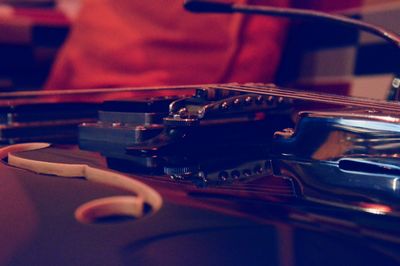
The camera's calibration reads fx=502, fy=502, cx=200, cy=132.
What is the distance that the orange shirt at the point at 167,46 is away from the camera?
1.05 metres

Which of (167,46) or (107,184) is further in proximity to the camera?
(167,46)

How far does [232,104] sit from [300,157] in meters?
0.08

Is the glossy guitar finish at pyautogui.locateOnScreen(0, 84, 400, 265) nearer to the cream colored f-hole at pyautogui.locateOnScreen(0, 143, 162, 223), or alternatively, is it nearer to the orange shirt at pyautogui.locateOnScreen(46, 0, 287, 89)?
the cream colored f-hole at pyautogui.locateOnScreen(0, 143, 162, 223)

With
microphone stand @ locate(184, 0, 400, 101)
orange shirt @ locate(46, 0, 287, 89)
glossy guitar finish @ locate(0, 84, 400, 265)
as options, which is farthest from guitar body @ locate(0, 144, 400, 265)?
orange shirt @ locate(46, 0, 287, 89)

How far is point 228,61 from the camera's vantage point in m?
1.04

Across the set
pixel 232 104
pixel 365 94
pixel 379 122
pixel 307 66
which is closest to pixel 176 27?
pixel 307 66

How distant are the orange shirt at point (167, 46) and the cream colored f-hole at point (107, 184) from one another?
702 millimetres

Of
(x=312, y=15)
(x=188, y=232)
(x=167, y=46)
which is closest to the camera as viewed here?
(x=188, y=232)

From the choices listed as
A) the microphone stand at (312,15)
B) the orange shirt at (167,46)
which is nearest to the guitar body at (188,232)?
the microphone stand at (312,15)

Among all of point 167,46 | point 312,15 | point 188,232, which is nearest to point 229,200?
point 188,232

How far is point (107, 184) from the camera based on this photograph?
1.09 feet

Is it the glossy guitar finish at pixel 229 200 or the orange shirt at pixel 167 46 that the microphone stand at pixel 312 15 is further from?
the orange shirt at pixel 167 46

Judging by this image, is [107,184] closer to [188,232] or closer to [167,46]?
[188,232]

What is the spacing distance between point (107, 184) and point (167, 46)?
2.60ft
